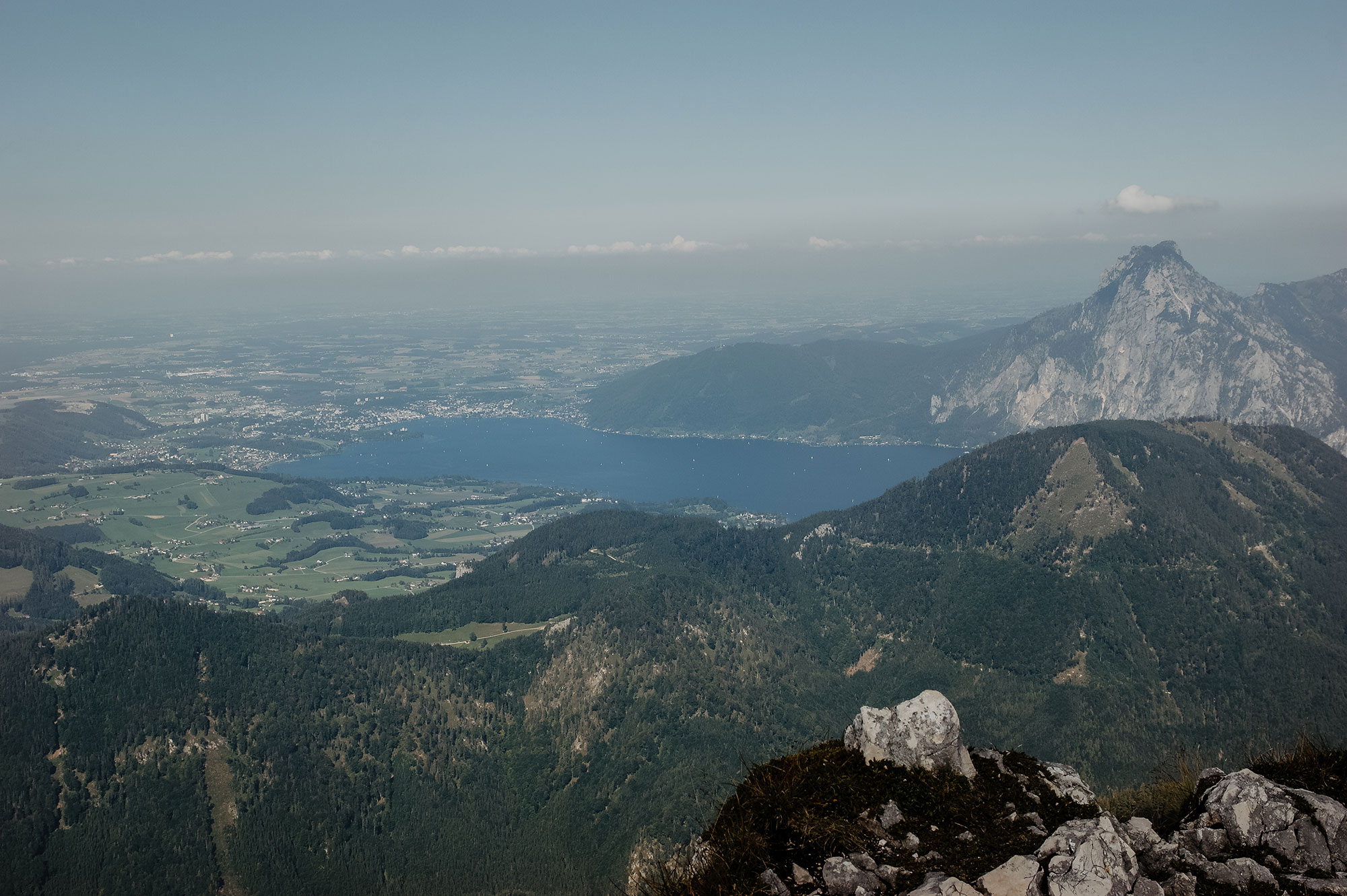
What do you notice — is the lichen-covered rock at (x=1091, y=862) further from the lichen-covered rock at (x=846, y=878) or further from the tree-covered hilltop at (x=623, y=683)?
the tree-covered hilltop at (x=623, y=683)

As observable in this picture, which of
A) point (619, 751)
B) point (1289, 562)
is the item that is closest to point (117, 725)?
point (619, 751)

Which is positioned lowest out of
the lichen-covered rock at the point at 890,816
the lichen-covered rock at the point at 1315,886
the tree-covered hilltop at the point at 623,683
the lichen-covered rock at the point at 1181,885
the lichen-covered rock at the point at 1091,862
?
the tree-covered hilltop at the point at 623,683

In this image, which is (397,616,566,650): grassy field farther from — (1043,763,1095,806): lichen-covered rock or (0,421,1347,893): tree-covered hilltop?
(1043,763,1095,806): lichen-covered rock

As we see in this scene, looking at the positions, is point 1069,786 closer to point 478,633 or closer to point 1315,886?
point 1315,886

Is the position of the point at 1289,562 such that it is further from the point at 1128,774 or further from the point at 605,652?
the point at 605,652

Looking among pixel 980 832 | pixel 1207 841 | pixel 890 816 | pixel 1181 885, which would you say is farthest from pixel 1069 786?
pixel 1181 885

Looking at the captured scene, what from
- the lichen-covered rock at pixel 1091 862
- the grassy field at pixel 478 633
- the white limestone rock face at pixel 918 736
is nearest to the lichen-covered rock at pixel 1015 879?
the lichen-covered rock at pixel 1091 862

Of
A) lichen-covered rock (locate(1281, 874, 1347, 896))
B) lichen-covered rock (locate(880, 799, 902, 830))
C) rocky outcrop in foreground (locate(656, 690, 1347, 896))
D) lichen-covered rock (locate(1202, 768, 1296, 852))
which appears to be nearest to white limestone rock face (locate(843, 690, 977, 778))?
rocky outcrop in foreground (locate(656, 690, 1347, 896))
